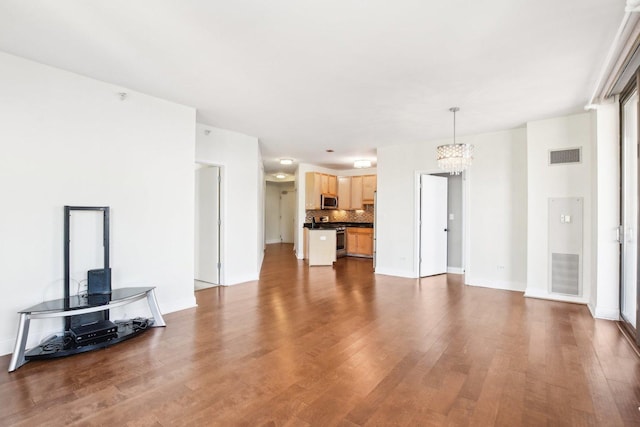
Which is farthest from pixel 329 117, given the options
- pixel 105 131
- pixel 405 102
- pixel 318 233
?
pixel 318 233

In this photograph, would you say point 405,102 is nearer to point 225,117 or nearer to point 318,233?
point 225,117

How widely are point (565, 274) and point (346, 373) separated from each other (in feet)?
13.0

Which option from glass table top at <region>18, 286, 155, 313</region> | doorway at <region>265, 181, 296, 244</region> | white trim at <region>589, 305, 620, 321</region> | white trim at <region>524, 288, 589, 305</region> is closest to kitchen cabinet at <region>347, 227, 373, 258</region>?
doorway at <region>265, 181, 296, 244</region>

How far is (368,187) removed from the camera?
9078mm

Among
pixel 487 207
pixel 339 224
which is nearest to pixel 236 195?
pixel 487 207

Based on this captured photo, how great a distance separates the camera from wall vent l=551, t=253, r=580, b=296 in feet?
14.5

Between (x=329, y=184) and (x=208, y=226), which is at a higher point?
(x=329, y=184)

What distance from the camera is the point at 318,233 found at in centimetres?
756

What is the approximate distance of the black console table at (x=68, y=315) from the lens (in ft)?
8.54

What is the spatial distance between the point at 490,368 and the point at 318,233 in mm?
5273

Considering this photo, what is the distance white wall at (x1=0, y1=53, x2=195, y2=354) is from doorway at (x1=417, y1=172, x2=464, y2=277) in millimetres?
4323

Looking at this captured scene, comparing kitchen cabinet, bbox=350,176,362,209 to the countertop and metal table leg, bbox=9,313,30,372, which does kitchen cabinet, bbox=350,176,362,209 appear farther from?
metal table leg, bbox=9,313,30,372

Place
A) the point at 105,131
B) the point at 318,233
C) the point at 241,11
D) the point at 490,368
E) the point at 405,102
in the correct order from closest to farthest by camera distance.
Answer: the point at 241,11 → the point at 490,368 → the point at 105,131 → the point at 405,102 → the point at 318,233

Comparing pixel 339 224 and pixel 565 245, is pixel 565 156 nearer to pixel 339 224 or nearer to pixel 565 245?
pixel 565 245
